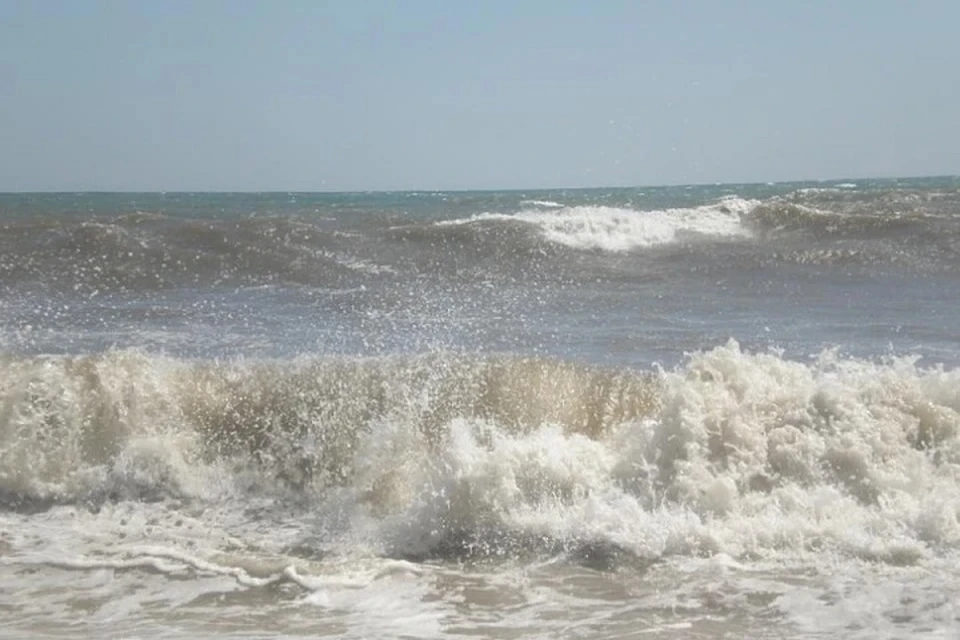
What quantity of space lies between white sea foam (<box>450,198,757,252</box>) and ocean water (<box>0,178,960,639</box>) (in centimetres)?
918

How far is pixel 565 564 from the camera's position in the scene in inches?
211

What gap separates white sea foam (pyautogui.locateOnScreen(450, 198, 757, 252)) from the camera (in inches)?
819

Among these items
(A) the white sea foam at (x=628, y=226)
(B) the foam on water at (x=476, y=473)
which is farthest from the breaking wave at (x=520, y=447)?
(A) the white sea foam at (x=628, y=226)

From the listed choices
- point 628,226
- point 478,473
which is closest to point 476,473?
point 478,473

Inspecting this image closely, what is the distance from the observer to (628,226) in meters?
22.2

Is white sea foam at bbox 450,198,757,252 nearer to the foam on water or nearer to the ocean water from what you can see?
the ocean water

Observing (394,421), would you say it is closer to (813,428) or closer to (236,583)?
(236,583)

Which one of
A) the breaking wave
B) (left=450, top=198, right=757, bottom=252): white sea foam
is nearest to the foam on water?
the breaking wave

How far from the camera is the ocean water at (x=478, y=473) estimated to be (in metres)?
4.83

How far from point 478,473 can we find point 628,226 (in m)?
16.7

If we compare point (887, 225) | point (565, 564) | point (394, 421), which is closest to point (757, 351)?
point (394, 421)

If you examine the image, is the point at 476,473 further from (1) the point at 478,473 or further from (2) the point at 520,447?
(2) the point at 520,447

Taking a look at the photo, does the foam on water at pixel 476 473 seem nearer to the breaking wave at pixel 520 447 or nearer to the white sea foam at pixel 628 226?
the breaking wave at pixel 520 447

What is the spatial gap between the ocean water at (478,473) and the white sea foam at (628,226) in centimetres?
918
